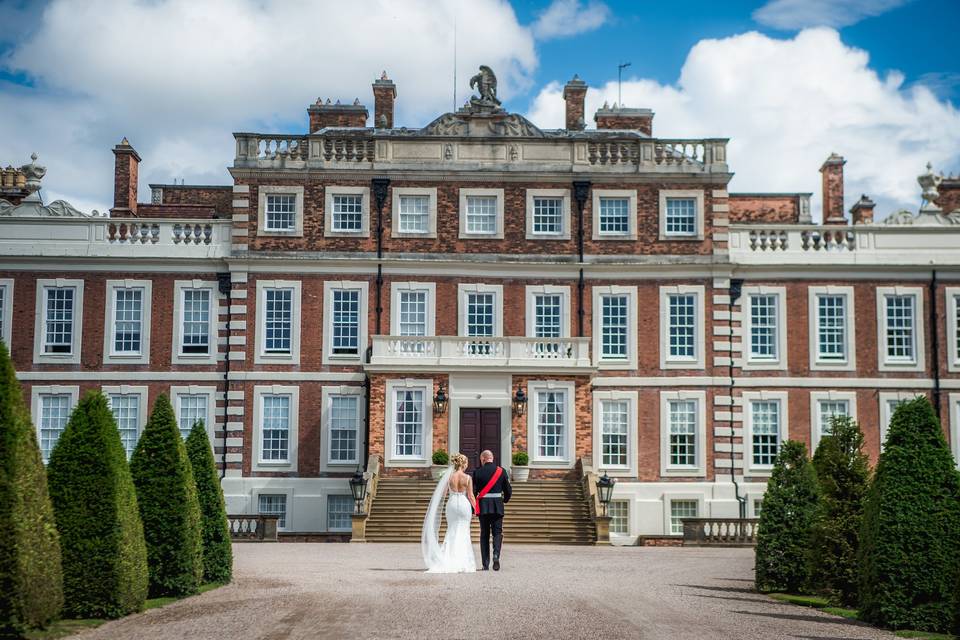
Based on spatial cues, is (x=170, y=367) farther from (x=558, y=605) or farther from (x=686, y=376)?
(x=558, y=605)

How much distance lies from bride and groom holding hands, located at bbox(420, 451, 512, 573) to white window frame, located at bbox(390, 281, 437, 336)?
15748mm

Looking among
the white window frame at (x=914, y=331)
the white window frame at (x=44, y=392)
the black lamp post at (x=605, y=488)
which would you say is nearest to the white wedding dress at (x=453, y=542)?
the black lamp post at (x=605, y=488)

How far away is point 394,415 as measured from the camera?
35.5m

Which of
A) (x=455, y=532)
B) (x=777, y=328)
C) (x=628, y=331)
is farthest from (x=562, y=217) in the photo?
(x=455, y=532)

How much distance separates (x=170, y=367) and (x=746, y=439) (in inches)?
708

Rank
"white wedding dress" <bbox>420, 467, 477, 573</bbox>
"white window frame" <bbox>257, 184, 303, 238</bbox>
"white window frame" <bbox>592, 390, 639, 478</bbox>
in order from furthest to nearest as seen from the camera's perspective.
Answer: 1. "white window frame" <bbox>257, 184, 303, 238</bbox>
2. "white window frame" <bbox>592, 390, 639, 478</bbox>
3. "white wedding dress" <bbox>420, 467, 477, 573</bbox>

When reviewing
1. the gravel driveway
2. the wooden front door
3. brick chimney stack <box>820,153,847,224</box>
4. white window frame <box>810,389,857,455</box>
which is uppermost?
brick chimney stack <box>820,153,847,224</box>

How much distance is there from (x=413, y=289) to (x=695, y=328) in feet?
29.1

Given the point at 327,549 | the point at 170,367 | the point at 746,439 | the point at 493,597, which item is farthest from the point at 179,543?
the point at 746,439

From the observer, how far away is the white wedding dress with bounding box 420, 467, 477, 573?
20.7m

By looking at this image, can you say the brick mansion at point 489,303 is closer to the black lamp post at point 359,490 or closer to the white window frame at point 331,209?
the white window frame at point 331,209

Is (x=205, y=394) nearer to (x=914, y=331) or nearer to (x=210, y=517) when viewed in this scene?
(x=210, y=517)

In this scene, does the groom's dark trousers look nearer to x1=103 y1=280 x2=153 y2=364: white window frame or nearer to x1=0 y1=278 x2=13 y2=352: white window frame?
x1=103 y1=280 x2=153 y2=364: white window frame

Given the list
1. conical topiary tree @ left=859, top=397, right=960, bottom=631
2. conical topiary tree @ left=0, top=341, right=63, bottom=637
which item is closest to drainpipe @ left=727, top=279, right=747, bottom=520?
conical topiary tree @ left=859, top=397, right=960, bottom=631
